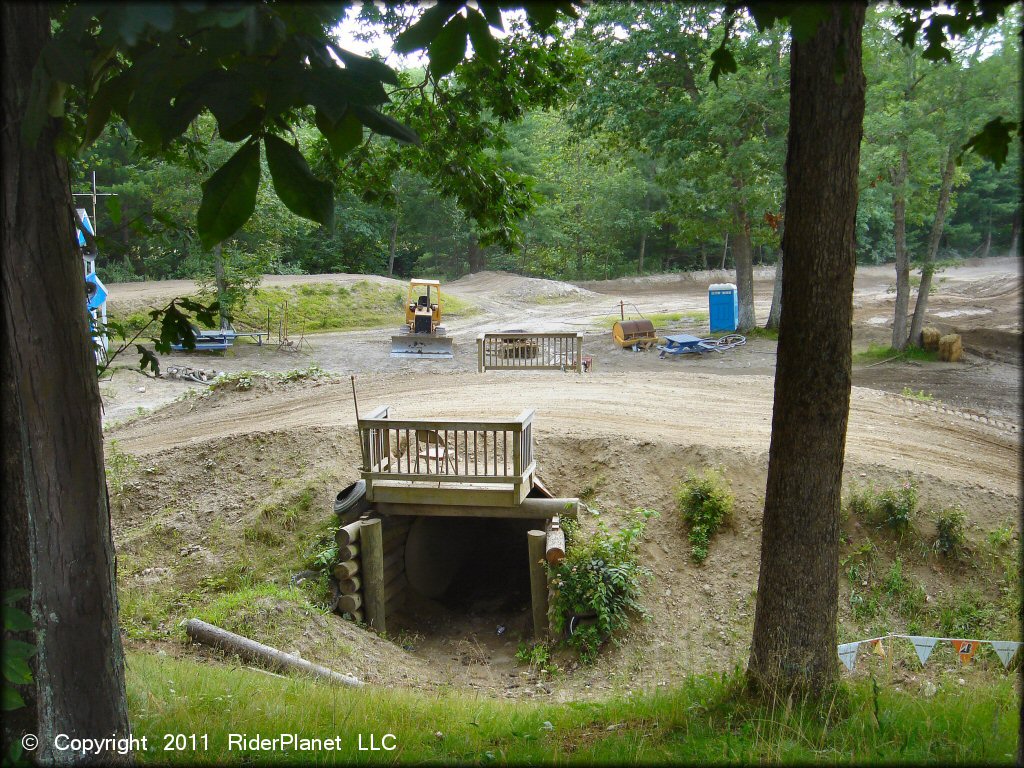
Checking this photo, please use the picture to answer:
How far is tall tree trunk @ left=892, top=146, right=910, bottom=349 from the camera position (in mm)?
19625

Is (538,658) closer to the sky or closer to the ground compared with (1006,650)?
closer to the ground

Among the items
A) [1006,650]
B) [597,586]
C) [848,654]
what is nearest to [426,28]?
[848,654]

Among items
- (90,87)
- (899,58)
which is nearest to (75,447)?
(90,87)

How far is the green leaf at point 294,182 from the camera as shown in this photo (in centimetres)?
187

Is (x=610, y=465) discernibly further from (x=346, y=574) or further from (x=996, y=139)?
(x=996, y=139)

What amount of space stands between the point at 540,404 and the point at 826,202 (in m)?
10.5

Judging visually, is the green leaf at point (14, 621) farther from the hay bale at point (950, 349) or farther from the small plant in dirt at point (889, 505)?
the hay bale at point (950, 349)

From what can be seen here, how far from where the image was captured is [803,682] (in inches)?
179

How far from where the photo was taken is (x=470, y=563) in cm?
1419

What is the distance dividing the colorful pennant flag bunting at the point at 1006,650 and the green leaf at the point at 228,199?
27.1 ft

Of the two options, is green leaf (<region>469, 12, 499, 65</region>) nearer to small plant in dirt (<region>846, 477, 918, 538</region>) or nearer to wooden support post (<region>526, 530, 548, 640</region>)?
wooden support post (<region>526, 530, 548, 640</region>)

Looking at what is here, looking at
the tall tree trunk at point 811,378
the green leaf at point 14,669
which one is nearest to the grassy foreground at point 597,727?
the tall tree trunk at point 811,378

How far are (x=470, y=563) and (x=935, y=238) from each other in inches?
589

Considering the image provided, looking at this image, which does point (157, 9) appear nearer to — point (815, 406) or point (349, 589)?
point (815, 406)
